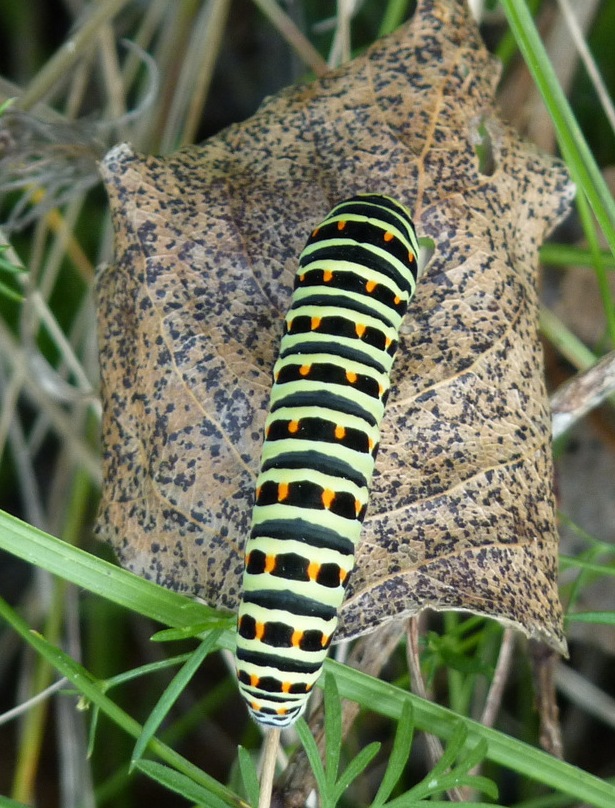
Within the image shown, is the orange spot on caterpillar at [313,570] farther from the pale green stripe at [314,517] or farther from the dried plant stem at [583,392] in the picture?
the dried plant stem at [583,392]

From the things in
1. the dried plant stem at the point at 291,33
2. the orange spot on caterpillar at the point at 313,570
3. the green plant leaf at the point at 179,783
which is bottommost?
the green plant leaf at the point at 179,783

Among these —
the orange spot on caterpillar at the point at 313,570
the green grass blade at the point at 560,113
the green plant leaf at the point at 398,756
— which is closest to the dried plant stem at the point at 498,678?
the green plant leaf at the point at 398,756

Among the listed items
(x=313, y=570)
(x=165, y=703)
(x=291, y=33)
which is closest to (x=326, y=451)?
(x=313, y=570)

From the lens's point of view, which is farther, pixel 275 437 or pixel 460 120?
pixel 460 120

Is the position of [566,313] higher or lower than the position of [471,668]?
higher

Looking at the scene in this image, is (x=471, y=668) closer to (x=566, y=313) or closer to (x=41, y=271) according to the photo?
(x=566, y=313)

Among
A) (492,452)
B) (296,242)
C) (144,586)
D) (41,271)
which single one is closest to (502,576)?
(492,452)

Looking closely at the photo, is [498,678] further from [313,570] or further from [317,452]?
[317,452]
